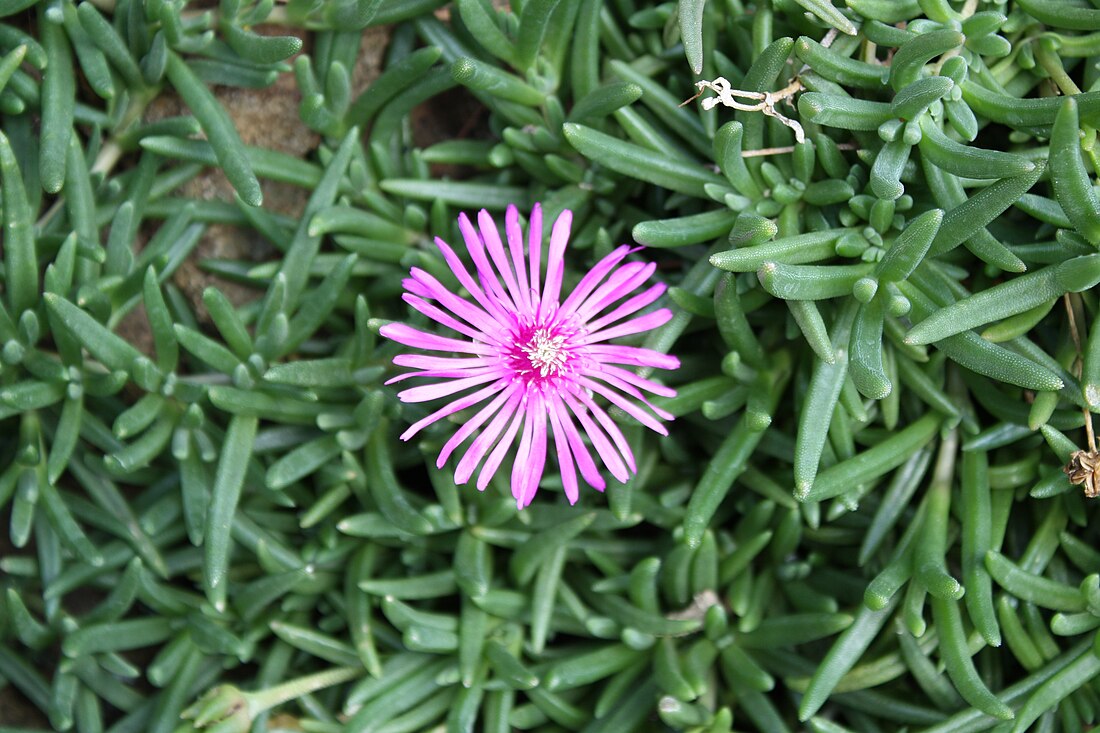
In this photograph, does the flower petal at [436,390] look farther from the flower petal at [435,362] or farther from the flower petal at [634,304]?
the flower petal at [634,304]

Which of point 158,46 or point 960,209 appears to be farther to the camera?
point 158,46

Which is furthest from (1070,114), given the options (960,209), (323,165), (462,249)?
(323,165)

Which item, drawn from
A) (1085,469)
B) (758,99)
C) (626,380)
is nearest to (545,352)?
(626,380)

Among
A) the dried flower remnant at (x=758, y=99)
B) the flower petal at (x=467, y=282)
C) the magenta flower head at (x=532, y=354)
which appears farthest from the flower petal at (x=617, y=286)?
the dried flower remnant at (x=758, y=99)

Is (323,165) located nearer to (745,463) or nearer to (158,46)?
(158,46)

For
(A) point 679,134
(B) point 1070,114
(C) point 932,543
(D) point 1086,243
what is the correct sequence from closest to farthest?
1. (B) point 1070,114
2. (D) point 1086,243
3. (C) point 932,543
4. (A) point 679,134

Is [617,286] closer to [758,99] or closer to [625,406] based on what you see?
[625,406]
